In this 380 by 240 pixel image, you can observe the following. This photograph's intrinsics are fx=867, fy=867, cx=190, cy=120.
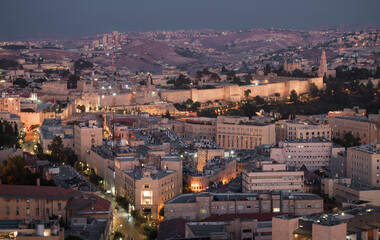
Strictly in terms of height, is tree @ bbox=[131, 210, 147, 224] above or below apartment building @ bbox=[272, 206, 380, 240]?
below

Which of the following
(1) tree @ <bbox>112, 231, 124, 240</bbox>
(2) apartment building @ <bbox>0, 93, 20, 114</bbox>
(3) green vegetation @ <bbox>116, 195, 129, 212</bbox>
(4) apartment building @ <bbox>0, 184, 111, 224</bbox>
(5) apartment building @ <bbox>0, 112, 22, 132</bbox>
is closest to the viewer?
(1) tree @ <bbox>112, 231, 124, 240</bbox>

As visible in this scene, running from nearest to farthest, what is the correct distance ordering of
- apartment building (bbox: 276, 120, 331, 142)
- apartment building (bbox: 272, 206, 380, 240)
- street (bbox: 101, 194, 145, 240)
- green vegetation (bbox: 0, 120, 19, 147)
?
1. apartment building (bbox: 272, 206, 380, 240)
2. street (bbox: 101, 194, 145, 240)
3. green vegetation (bbox: 0, 120, 19, 147)
4. apartment building (bbox: 276, 120, 331, 142)

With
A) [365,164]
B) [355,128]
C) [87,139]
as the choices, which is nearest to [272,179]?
[365,164]

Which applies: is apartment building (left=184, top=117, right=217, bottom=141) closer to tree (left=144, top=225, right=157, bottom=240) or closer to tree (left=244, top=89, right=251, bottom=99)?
tree (left=244, top=89, right=251, bottom=99)

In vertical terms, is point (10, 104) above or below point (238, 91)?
below

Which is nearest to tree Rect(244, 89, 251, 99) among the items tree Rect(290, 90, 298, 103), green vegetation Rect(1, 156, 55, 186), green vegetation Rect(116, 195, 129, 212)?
tree Rect(290, 90, 298, 103)

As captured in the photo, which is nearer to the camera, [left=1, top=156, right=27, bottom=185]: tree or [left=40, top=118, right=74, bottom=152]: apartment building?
[left=1, top=156, right=27, bottom=185]: tree

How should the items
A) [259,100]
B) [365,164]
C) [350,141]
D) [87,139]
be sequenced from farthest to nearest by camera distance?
[259,100] < [350,141] < [87,139] < [365,164]

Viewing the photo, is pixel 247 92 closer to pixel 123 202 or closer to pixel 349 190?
pixel 349 190
